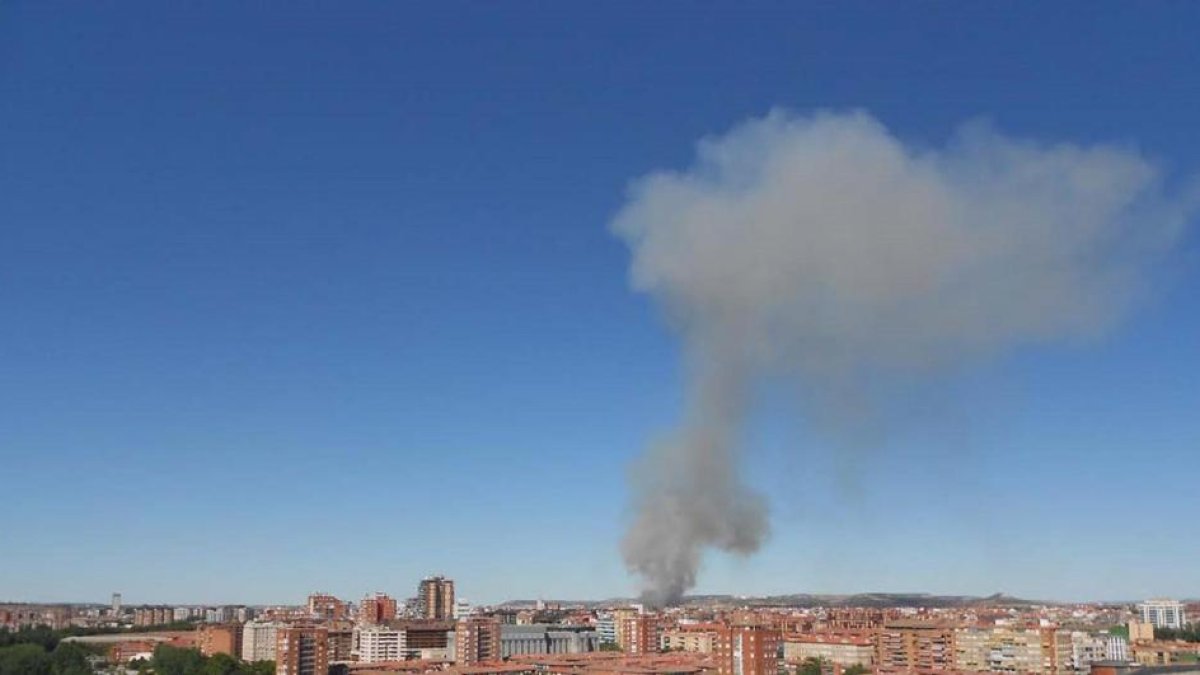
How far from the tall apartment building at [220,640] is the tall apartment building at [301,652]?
1064 centimetres

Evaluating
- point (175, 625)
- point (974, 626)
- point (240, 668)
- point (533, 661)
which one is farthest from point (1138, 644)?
point (175, 625)

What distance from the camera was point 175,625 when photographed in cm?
5422

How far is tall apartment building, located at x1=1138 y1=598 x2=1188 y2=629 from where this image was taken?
177 ft

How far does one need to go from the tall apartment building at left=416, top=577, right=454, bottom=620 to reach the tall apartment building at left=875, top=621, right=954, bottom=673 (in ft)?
80.9

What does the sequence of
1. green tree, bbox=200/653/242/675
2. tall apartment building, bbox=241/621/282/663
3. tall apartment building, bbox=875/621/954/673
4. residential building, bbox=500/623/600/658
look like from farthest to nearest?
residential building, bbox=500/623/600/658
tall apartment building, bbox=241/621/282/663
tall apartment building, bbox=875/621/954/673
green tree, bbox=200/653/242/675

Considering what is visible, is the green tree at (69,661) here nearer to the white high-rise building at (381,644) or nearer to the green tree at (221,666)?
the green tree at (221,666)

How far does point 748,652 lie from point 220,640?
23.7 metres

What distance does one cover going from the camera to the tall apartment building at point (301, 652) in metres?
26.5

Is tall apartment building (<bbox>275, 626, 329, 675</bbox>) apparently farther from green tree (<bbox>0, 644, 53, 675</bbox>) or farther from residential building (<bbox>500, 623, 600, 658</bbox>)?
residential building (<bbox>500, 623, 600, 658</bbox>)

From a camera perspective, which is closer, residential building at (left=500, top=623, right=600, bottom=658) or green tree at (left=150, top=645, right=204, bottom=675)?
green tree at (left=150, top=645, right=204, bottom=675)

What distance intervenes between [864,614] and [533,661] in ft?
76.0

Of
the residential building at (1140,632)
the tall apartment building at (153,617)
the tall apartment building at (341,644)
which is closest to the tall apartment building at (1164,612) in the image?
the residential building at (1140,632)

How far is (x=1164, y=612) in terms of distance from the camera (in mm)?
54656

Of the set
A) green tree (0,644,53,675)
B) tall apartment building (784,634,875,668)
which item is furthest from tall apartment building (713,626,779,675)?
green tree (0,644,53,675)
